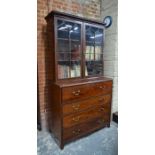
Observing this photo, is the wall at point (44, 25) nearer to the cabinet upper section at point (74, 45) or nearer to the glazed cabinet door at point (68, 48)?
the cabinet upper section at point (74, 45)

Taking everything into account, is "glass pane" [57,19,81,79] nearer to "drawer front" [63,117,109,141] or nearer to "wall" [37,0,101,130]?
"wall" [37,0,101,130]

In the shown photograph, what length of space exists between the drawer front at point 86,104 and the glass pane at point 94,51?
445 millimetres

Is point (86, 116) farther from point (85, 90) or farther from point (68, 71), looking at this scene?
point (68, 71)

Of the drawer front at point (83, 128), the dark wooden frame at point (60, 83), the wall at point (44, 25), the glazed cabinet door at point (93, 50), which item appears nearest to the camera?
the dark wooden frame at point (60, 83)

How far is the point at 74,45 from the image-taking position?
2.11m

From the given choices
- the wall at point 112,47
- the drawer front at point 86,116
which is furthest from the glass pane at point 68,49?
the wall at point 112,47

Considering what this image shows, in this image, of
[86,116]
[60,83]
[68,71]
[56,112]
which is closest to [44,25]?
[68,71]

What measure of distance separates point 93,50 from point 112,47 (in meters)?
0.42

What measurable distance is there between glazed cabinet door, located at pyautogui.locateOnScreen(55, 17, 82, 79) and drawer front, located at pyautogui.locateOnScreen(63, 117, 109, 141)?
0.77 meters

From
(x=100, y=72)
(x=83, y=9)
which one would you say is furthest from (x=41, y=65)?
(x=83, y=9)

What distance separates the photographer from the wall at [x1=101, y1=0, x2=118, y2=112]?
2412 mm

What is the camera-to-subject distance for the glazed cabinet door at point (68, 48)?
6.32 feet

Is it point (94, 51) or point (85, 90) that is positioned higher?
point (94, 51)
